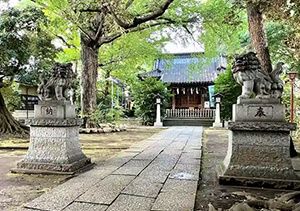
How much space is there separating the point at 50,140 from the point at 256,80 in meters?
3.40

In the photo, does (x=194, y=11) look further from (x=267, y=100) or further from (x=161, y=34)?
(x=267, y=100)

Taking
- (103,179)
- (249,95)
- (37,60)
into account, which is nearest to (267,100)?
(249,95)

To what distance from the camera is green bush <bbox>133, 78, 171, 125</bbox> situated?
20188 mm

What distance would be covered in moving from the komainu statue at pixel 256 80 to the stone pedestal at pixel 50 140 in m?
2.85

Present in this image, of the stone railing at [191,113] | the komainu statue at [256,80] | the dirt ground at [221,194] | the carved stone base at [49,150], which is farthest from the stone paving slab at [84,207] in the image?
the stone railing at [191,113]

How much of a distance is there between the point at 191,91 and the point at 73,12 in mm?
17511

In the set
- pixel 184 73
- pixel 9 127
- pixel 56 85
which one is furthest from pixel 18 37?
pixel 184 73

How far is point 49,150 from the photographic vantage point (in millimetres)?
4957

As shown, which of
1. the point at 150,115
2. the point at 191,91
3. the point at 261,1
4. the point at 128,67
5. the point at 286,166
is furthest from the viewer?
the point at 191,91

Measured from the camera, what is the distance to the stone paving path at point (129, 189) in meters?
3.15

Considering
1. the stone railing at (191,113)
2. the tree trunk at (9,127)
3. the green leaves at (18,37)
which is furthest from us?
the stone railing at (191,113)

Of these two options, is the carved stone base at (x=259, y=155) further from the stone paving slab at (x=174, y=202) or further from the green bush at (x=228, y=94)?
the green bush at (x=228, y=94)

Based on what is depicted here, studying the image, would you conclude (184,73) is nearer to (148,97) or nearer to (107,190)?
(148,97)

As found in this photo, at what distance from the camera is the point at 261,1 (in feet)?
20.2
